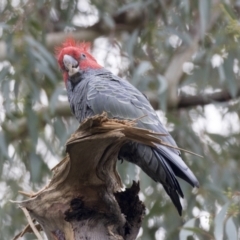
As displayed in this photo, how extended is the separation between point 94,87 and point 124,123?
2.60 feet

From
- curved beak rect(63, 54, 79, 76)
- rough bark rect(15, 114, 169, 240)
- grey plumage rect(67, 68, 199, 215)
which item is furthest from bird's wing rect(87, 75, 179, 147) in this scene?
rough bark rect(15, 114, 169, 240)

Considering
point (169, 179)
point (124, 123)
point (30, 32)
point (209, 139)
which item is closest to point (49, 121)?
point (30, 32)

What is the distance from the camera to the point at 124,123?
2104 millimetres

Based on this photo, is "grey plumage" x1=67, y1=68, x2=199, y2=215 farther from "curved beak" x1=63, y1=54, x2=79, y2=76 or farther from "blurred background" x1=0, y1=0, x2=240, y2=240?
"blurred background" x1=0, y1=0, x2=240, y2=240

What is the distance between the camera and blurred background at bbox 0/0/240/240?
3773 mm

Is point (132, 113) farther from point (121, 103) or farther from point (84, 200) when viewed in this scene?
point (84, 200)

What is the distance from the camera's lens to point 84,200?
225 cm

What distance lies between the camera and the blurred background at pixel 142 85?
377cm

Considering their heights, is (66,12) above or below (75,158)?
below

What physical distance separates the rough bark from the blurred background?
4.56 feet

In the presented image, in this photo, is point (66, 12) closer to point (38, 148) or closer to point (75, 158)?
point (38, 148)

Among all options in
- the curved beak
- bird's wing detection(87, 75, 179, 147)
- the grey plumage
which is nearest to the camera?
the grey plumage

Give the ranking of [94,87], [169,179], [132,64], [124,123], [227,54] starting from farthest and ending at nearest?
[132,64] < [227,54] < [94,87] < [169,179] < [124,123]

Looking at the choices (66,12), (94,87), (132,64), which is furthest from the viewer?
(66,12)
